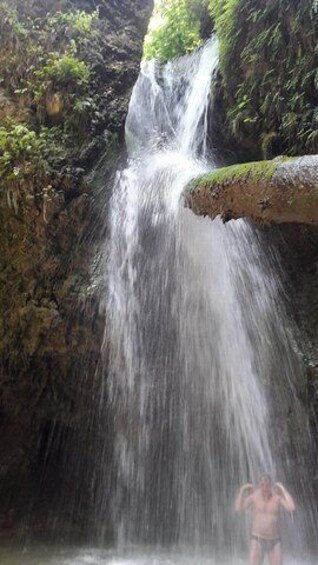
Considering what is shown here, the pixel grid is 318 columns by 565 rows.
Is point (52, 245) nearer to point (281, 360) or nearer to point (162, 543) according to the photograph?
point (281, 360)

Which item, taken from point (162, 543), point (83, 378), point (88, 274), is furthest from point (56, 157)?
point (162, 543)

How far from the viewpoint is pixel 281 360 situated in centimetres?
623

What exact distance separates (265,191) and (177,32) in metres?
11.0

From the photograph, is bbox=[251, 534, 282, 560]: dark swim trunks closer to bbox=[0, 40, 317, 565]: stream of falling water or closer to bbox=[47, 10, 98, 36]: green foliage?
bbox=[0, 40, 317, 565]: stream of falling water

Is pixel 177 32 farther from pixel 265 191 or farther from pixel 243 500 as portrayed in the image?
pixel 243 500

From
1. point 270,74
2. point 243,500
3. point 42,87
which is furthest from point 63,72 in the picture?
point 243,500

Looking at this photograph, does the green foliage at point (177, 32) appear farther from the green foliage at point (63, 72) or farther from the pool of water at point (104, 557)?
the pool of water at point (104, 557)

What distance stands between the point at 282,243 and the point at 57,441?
4.54 meters

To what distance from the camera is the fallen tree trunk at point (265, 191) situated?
3508 mm

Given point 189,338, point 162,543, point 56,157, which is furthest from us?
point 56,157

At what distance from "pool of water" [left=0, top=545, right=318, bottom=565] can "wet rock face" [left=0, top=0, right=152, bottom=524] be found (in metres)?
1.34

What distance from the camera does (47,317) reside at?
260 inches

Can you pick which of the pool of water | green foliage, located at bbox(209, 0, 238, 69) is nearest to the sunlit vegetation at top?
green foliage, located at bbox(209, 0, 238, 69)

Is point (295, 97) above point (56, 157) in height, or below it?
above
